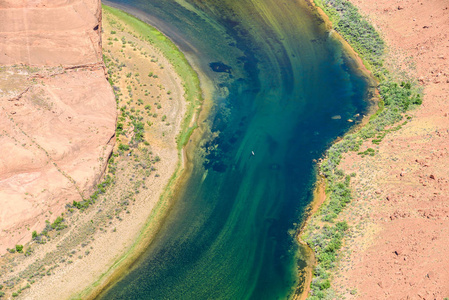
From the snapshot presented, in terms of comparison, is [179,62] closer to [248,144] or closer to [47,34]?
[47,34]

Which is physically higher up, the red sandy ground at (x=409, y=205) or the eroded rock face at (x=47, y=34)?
the eroded rock face at (x=47, y=34)

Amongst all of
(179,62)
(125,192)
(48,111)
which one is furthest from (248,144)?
(48,111)

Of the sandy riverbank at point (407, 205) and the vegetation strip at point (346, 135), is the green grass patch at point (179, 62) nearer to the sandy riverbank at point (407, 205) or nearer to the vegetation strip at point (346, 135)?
the vegetation strip at point (346, 135)

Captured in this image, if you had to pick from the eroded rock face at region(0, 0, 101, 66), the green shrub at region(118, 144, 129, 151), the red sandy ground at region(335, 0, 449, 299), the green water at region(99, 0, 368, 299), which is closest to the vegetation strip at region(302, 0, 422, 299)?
the red sandy ground at region(335, 0, 449, 299)

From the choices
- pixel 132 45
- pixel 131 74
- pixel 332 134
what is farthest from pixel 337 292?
pixel 132 45

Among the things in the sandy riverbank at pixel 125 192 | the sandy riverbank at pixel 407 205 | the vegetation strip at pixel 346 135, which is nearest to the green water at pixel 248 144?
the vegetation strip at pixel 346 135

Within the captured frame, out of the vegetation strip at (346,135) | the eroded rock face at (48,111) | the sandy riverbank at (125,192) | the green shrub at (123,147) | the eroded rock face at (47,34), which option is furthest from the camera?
the eroded rock face at (47,34)
